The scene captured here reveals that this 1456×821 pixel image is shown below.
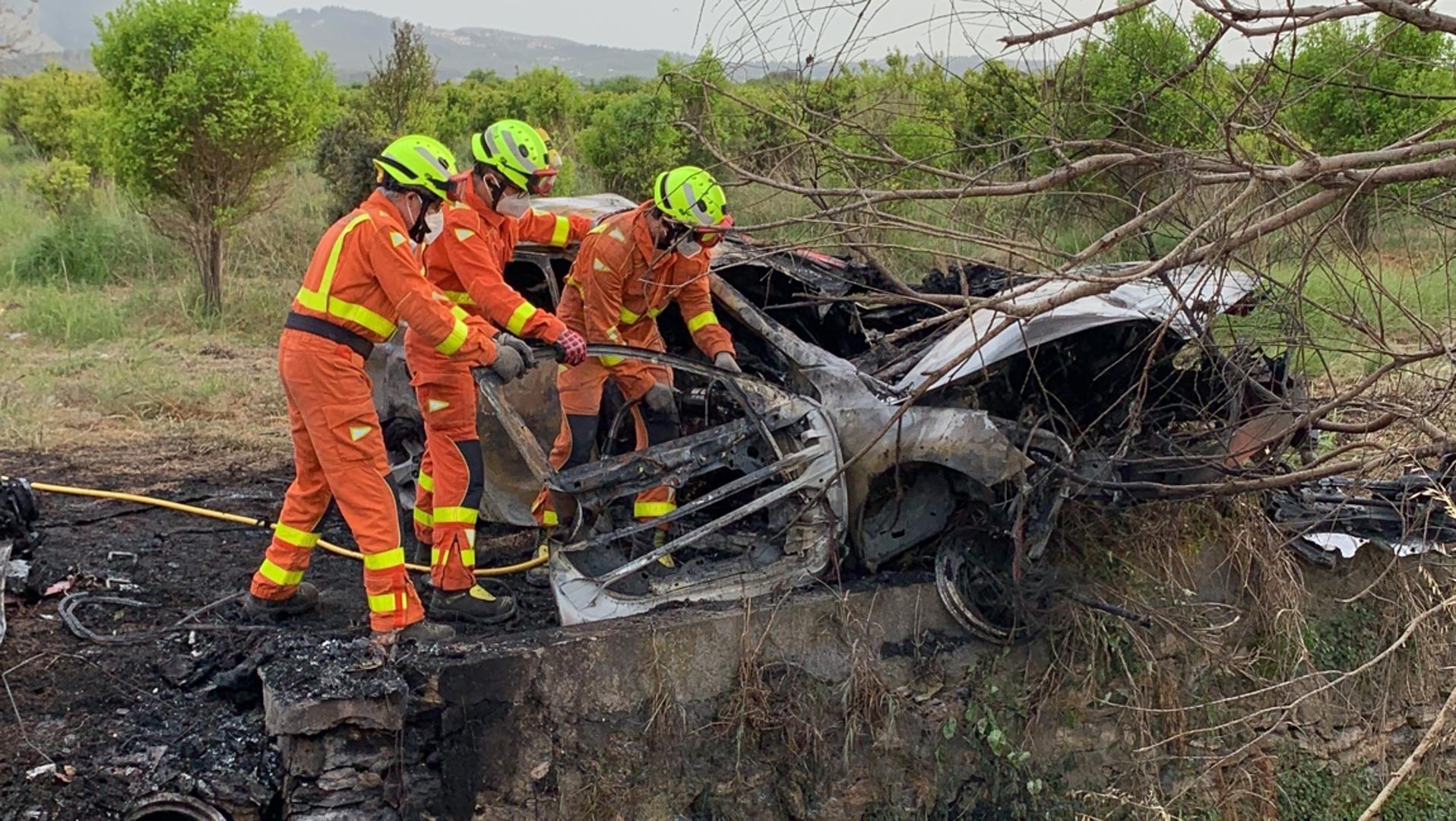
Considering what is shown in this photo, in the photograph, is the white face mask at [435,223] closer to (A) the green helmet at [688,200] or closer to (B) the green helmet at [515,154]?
(B) the green helmet at [515,154]

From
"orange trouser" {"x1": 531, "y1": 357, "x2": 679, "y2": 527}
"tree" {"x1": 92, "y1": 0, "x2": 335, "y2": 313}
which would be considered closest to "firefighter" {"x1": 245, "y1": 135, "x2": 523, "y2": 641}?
"orange trouser" {"x1": 531, "y1": 357, "x2": 679, "y2": 527}

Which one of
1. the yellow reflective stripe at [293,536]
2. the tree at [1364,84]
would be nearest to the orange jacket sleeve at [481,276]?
the yellow reflective stripe at [293,536]

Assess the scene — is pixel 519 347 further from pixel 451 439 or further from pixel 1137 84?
pixel 1137 84

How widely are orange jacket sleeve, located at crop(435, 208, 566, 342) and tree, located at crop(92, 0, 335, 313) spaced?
6.32 m

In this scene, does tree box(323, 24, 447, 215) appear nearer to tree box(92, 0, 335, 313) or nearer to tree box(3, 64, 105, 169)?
tree box(92, 0, 335, 313)

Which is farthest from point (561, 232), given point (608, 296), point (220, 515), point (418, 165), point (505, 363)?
point (220, 515)

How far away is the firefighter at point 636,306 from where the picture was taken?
5.20m

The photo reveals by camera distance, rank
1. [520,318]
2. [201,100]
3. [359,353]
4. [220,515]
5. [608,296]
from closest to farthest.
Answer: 1. [359,353]
2. [520,318]
3. [608,296]
4. [220,515]
5. [201,100]

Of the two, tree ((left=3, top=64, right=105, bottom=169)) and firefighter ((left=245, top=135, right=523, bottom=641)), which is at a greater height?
tree ((left=3, top=64, right=105, bottom=169))

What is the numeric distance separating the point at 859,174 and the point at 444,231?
226 cm

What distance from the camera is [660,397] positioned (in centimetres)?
531

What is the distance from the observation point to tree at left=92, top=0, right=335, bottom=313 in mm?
10141

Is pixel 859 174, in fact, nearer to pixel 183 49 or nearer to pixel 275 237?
pixel 183 49

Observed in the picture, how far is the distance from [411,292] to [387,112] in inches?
421
